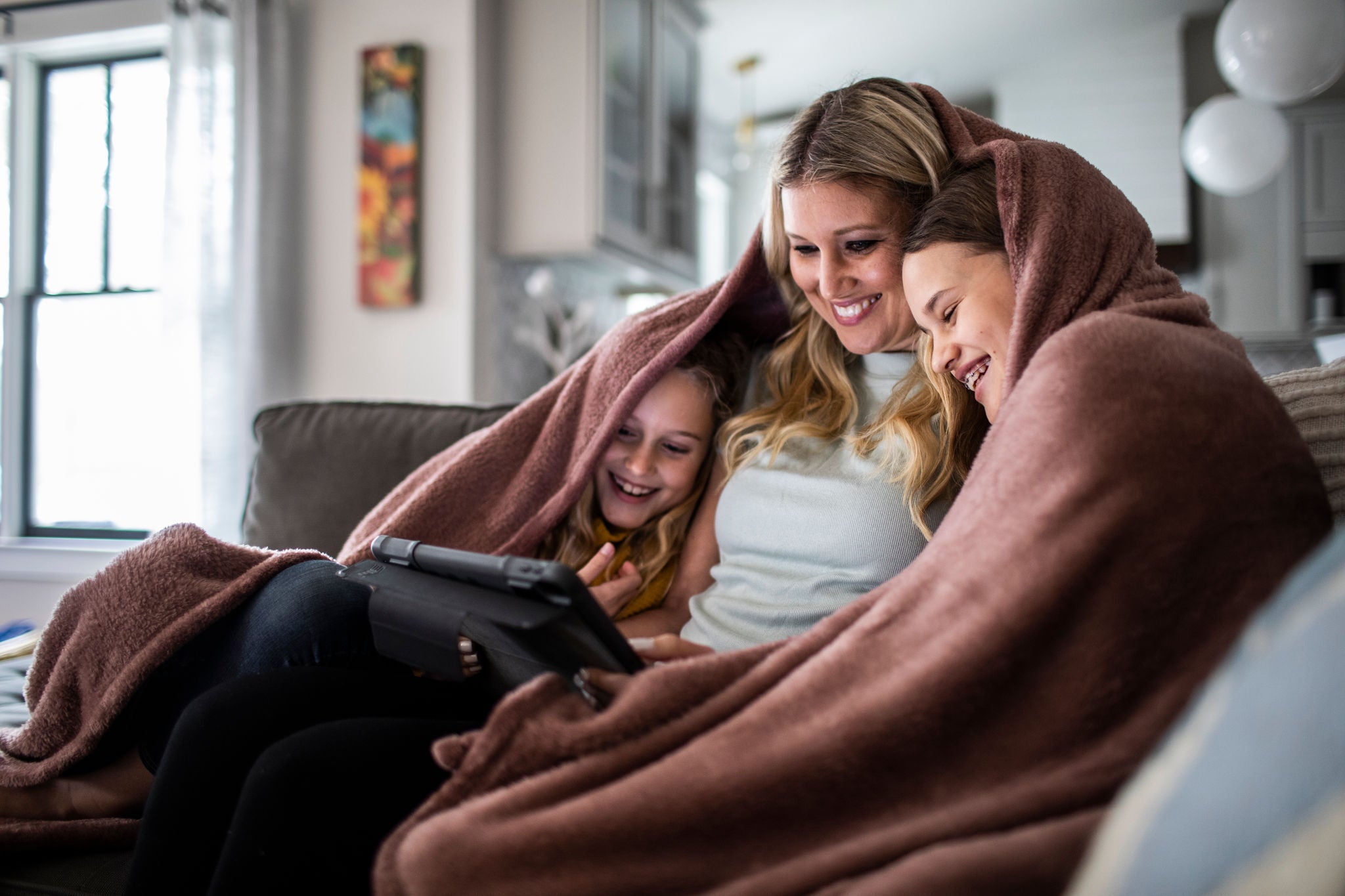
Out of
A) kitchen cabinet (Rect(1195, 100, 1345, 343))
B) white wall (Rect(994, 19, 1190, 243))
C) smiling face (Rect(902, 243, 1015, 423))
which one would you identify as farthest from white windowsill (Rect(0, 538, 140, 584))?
kitchen cabinet (Rect(1195, 100, 1345, 343))

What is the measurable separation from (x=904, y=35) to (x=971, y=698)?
441 centimetres

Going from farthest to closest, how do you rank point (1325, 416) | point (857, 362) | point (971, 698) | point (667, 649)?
point (857, 362)
point (667, 649)
point (1325, 416)
point (971, 698)

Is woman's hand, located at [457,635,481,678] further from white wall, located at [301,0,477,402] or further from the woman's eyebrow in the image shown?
white wall, located at [301,0,477,402]

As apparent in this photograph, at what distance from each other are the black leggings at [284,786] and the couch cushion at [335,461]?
0.72 m

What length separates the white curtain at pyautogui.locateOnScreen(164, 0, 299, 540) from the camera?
300cm

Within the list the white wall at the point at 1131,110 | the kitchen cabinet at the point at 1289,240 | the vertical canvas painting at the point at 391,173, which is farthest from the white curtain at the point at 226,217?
the kitchen cabinet at the point at 1289,240

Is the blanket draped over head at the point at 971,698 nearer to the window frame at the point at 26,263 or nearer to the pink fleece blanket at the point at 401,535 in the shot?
the pink fleece blanket at the point at 401,535

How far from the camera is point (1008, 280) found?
3.33 ft

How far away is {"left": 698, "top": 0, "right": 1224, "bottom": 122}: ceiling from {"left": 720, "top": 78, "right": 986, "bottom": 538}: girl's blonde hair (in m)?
2.74

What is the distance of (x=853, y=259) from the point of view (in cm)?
123

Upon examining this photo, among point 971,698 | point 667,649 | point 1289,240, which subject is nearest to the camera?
point 971,698

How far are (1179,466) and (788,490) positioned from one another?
2.07 feet

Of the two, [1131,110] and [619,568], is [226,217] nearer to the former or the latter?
[619,568]

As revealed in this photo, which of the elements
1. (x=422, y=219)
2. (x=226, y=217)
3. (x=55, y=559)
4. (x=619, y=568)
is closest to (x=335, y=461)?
(x=619, y=568)
